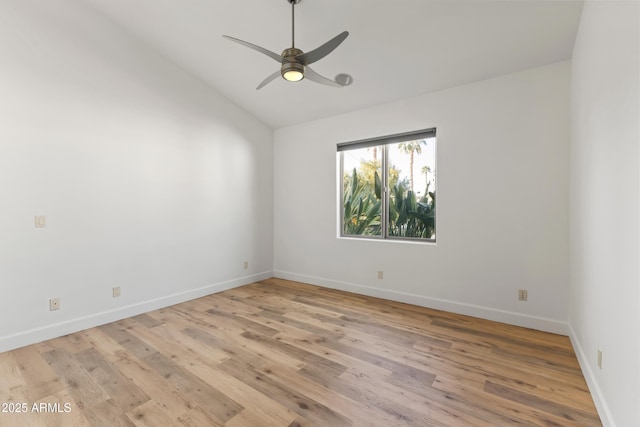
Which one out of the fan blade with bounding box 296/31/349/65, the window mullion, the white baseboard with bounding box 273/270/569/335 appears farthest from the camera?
the window mullion

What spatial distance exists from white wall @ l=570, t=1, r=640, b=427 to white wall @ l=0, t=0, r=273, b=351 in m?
3.93

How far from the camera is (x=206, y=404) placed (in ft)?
5.62

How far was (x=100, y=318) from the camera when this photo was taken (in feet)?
9.57

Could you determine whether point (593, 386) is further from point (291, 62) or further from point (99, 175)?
point (99, 175)

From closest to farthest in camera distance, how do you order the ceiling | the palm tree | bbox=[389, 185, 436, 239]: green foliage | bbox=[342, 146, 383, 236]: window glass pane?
the ceiling < bbox=[389, 185, 436, 239]: green foliage < the palm tree < bbox=[342, 146, 383, 236]: window glass pane

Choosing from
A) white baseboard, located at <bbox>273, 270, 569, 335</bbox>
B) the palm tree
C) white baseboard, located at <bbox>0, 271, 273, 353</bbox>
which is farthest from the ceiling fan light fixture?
white baseboard, located at <bbox>0, 271, 273, 353</bbox>

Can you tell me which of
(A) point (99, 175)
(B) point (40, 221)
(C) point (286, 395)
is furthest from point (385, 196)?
(B) point (40, 221)

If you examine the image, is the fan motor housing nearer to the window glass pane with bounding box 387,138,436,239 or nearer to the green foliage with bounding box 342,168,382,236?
the window glass pane with bounding box 387,138,436,239

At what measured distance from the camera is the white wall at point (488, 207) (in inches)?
105

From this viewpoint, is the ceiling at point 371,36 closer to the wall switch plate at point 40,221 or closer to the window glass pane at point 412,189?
the window glass pane at point 412,189

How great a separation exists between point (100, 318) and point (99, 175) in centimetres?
148

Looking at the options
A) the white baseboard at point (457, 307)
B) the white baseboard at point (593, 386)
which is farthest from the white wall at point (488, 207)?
the white baseboard at point (593, 386)

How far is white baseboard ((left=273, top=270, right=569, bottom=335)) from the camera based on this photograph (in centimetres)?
269

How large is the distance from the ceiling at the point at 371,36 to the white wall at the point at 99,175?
0.48 meters
